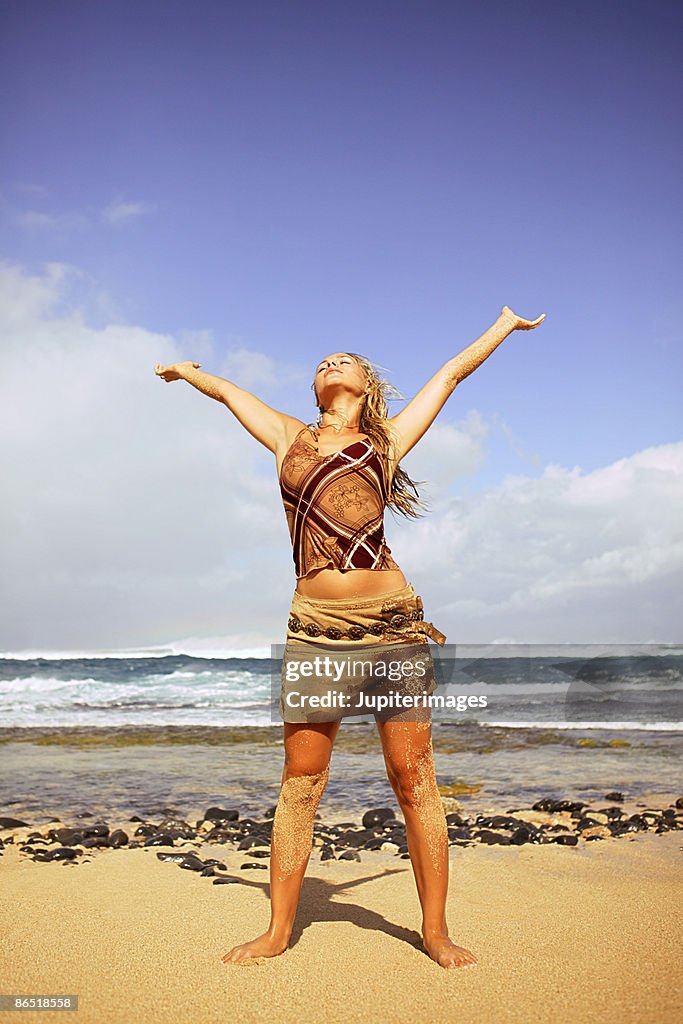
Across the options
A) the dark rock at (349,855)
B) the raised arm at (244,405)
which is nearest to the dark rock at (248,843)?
the dark rock at (349,855)

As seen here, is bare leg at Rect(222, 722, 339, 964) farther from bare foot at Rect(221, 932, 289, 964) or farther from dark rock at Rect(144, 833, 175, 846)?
dark rock at Rect(144, 833, 175, 846)

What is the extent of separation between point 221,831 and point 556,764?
248 inches

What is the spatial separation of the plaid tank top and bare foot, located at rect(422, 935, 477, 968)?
5.44ft

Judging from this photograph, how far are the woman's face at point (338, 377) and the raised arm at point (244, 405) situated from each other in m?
0.21

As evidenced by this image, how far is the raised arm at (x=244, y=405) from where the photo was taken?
4.20 metres

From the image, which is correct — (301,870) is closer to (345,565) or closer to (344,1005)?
(344,1005)

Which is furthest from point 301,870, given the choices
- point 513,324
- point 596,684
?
point 596,684

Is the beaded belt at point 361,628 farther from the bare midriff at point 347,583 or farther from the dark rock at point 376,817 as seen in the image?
the dark rock at point 376,817

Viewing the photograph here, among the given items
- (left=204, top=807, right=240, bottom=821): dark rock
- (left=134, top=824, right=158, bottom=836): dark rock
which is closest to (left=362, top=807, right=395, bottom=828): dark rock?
(left=204, top=807, right=240, bottom=821): dark rock

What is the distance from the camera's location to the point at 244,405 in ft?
14.2

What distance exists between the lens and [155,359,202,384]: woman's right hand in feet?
14.9

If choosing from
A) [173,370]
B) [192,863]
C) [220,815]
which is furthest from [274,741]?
[173,370]

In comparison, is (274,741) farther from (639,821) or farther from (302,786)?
(302,786)

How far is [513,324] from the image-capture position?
4.28 meters
